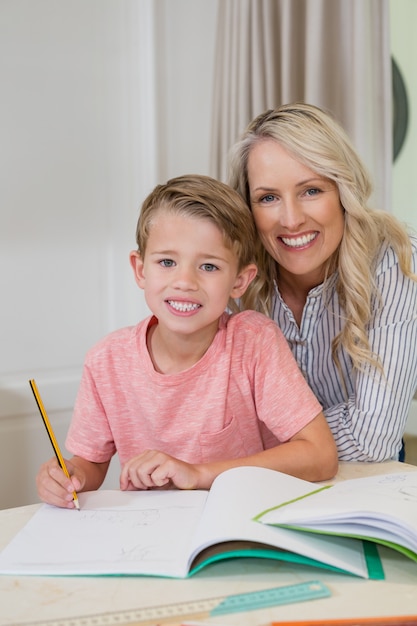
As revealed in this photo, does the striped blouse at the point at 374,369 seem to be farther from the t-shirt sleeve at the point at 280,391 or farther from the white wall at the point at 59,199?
the white wall at the point at 59,199

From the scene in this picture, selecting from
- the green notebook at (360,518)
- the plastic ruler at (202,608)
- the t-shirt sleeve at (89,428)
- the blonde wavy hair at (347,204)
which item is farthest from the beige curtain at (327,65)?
the plastic ruler at (202,608)

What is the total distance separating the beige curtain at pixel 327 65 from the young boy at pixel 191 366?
0.95 m

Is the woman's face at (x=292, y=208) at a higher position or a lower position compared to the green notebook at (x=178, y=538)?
higher

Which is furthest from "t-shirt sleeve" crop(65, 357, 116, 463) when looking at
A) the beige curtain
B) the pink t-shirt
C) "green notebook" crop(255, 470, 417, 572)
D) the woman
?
the beige curtain

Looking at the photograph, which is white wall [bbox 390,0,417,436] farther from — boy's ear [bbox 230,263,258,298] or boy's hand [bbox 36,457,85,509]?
boy's hand [bbox 36,457,85,509]

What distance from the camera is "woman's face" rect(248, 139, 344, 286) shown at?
1.51 metres

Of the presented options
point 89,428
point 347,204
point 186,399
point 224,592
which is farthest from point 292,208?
point 224,592

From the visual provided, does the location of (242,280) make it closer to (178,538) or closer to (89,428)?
(89,428)

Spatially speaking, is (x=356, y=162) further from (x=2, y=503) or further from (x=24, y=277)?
(x=2, y=503)

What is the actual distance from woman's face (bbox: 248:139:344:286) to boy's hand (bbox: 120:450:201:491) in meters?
0.61

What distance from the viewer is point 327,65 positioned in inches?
91.2

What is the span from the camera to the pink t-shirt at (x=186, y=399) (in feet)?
4.50

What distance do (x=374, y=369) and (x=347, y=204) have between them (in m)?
0.34

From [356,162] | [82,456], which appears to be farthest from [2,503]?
[356,162]
